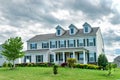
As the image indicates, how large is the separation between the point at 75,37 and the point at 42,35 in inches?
427

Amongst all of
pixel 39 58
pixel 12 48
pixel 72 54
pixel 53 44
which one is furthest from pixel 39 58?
pixel 12 48

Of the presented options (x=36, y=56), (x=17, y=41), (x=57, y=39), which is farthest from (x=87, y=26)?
(x=17, y=41)

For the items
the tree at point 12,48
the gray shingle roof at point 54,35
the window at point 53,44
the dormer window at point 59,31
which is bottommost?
the tree at point 12,48

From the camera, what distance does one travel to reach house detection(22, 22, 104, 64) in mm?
47094

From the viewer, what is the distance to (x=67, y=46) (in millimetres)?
49750

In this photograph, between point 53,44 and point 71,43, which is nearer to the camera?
point 71,43

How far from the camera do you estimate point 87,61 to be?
1860 inches

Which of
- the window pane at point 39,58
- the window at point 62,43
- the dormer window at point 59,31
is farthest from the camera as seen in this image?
the window pane at point 39,58

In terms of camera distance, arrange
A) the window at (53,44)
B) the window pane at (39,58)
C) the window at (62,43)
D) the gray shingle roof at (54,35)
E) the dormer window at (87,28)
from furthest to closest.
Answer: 1. the window pane at (39,58)
2. the window at (53,44)
3. the window at (62,43)
4. the dormer window at (87,28)
5. the gray shingle roof at (54,35)

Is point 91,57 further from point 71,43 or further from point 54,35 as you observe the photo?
point 54,35

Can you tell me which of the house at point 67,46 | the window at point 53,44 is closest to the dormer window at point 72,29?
the house at point 67,46

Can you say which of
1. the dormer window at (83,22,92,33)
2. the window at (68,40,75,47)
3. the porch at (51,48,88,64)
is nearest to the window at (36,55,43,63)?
the porch at (51,48,88,64)

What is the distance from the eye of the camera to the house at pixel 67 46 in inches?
1854

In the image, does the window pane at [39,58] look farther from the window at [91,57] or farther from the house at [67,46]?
the window at [91,57]
